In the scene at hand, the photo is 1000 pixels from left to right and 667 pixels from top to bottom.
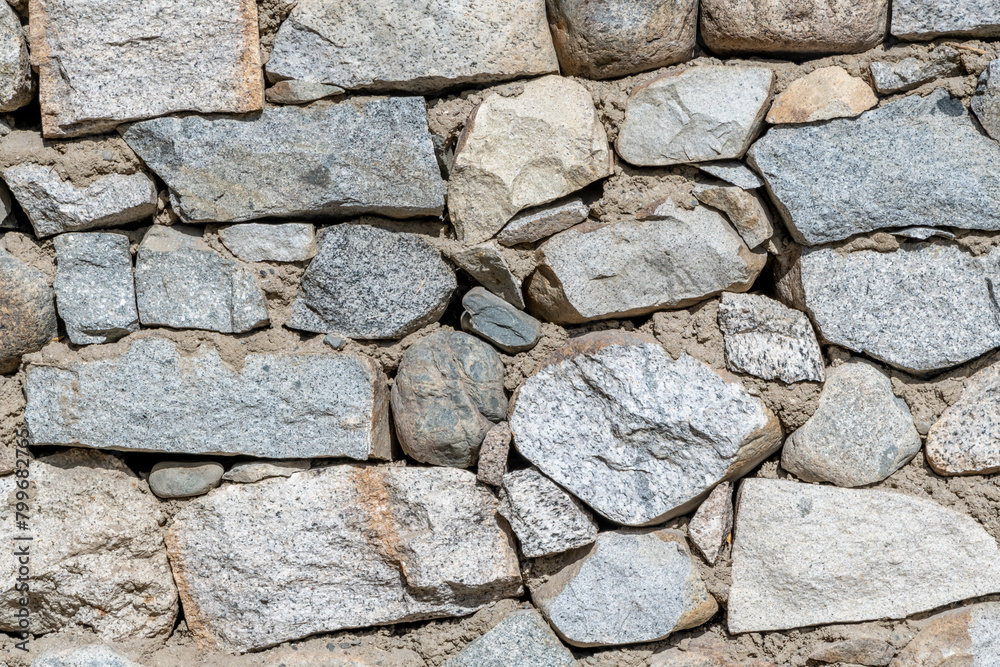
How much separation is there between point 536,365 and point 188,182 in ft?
2.89

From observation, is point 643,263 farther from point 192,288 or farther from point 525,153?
point 192,288

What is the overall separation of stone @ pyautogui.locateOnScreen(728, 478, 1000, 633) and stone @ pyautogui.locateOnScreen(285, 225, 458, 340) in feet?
3.10

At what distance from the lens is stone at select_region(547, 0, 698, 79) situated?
1744 millimetres

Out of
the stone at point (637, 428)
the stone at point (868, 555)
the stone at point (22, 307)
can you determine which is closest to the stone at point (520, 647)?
the stone at point (637, 428)

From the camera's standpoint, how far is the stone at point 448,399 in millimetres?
1818

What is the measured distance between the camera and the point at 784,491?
1847 mm

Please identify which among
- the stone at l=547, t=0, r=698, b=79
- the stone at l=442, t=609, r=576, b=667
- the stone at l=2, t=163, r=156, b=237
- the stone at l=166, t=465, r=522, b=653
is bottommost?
the stone at l=442, t=609, r=576, b=667

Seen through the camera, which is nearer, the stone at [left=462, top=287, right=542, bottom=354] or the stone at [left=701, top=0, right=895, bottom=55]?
the stone at [left=701, top=0, right=895, bottom=55]

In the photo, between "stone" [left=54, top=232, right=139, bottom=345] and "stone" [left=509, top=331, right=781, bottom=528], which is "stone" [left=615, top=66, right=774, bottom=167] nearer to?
"stone" [left=509, top=331, right=781, bottom=528]

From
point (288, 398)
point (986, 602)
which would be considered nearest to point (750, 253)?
point (986, 602)

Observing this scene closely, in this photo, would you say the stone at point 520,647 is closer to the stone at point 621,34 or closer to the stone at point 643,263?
the stone at point 643,263

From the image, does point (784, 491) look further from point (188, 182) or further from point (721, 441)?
point (188, 182)

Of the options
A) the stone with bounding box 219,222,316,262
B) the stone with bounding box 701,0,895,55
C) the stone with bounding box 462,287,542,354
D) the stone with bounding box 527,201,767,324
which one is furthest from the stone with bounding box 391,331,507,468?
the stone with bounding box 701,0,895,55

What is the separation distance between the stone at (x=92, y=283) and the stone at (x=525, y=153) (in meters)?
0.76
